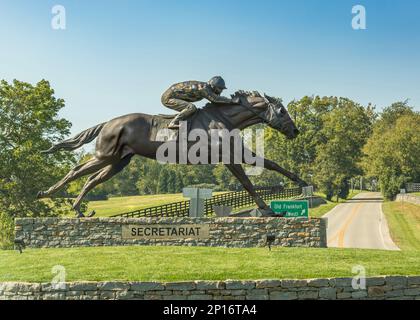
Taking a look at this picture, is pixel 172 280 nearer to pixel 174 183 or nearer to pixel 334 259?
pixel 334 259

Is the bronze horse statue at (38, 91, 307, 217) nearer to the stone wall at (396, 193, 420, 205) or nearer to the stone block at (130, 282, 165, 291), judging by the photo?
the stone block at (130, 282, 165, 291)

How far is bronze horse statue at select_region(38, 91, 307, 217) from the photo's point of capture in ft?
45.1

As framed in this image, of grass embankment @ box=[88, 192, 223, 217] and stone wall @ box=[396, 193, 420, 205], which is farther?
grass embankment @ box=[88, 192, 223, 217]

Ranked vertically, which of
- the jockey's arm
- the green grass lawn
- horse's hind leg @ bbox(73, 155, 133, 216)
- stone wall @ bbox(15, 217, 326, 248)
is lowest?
the green grass lawn

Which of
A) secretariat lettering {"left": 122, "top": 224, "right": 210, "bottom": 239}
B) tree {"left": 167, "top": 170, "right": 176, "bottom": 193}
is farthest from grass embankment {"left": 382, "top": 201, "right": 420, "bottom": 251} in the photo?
tree {"left": 167, "top": 170, "right": 176, "bottom": 193}

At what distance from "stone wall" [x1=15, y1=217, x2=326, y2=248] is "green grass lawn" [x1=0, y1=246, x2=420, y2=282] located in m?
0.57

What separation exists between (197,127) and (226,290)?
539 cm

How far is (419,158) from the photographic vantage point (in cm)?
6294

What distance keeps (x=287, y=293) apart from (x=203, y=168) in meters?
73.4

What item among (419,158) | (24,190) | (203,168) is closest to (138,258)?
(24,190)

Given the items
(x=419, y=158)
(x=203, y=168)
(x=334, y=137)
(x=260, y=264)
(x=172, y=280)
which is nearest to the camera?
(x=172, y=280)

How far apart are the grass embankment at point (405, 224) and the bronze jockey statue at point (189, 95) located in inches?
679

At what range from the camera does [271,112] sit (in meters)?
13.7
